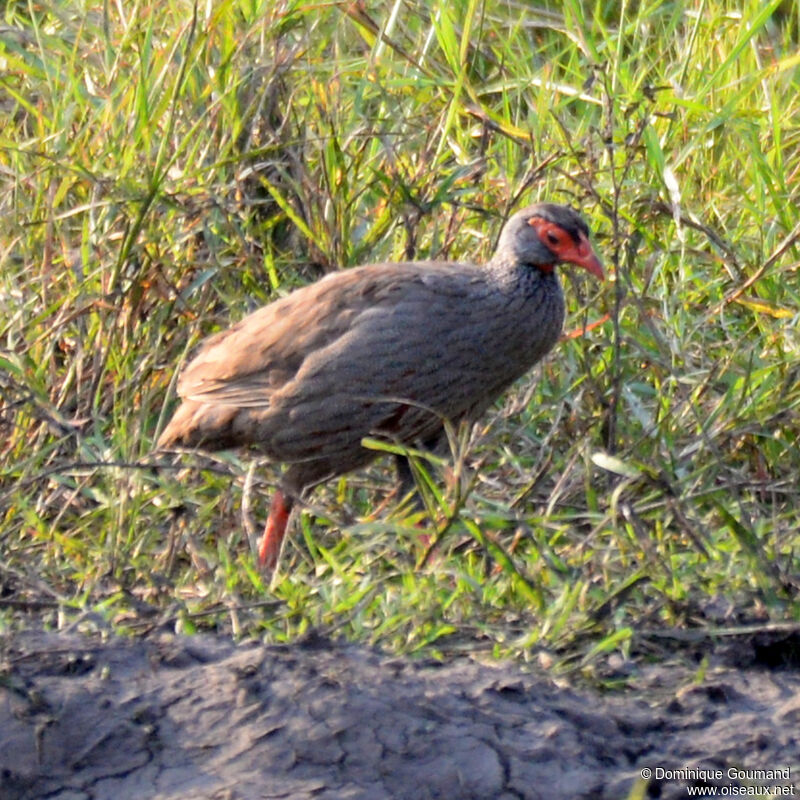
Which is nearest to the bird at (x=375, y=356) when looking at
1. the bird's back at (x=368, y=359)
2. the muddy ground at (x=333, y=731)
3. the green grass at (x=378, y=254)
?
the bird's back at (x=368, y=359)

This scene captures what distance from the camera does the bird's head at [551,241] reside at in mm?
4402

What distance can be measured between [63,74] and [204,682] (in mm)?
2822

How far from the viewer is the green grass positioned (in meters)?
3.84

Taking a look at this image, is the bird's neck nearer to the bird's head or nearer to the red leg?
the bird's head

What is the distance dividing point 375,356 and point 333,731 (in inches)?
66.9

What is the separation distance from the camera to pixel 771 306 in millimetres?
4648

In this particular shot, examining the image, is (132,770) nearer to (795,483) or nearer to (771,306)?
(795,483)

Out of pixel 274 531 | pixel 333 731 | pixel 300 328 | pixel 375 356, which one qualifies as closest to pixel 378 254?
pixel 300 328

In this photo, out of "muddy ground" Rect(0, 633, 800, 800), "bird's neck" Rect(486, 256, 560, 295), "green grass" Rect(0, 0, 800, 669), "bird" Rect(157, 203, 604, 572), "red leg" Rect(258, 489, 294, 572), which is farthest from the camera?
"bird's neck" Rect(486, 256, 560, 295)

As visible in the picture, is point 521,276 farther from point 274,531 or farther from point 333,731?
point 333,731

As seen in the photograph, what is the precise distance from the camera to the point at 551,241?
4.42 metres

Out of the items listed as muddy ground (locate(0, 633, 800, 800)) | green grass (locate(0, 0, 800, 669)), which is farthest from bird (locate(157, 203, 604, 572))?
muddy ground (locate(0, 633, 800, 800))

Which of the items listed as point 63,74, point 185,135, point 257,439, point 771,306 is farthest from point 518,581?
point 63,74

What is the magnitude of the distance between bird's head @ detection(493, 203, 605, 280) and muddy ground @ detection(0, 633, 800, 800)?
1720 millimetres
